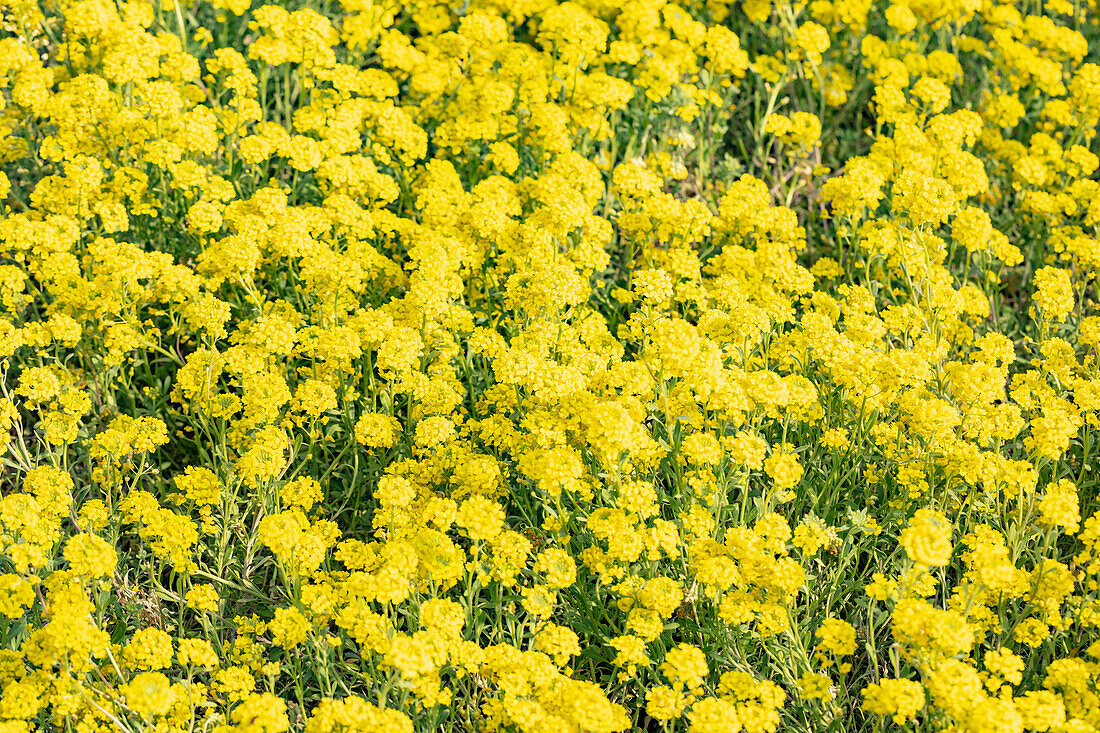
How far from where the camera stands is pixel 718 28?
23.2 ft

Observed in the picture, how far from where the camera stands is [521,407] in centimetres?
486

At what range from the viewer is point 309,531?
14.8 feet

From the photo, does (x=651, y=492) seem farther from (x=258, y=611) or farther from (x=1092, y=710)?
(x=258, y=611)

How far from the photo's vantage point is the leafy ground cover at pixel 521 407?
4.05 metres

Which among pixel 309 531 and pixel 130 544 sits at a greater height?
pixel 309 531

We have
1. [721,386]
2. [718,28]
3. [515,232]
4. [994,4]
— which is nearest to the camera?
[721,386]

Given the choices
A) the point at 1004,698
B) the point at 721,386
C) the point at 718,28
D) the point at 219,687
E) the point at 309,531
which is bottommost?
the point at 219,687

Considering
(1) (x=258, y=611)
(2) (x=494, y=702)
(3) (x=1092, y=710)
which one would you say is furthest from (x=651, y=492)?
(1) (x=258, y=611)

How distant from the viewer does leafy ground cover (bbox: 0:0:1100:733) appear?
405 cm

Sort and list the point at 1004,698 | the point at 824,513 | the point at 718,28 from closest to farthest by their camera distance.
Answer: the point at 1004,698 → the point at 824,513 → the point at 718,28

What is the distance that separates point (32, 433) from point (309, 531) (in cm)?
243

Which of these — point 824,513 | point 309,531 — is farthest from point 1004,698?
point 309,531

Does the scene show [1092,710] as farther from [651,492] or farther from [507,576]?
[507,576]

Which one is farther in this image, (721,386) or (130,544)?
(130,544)
